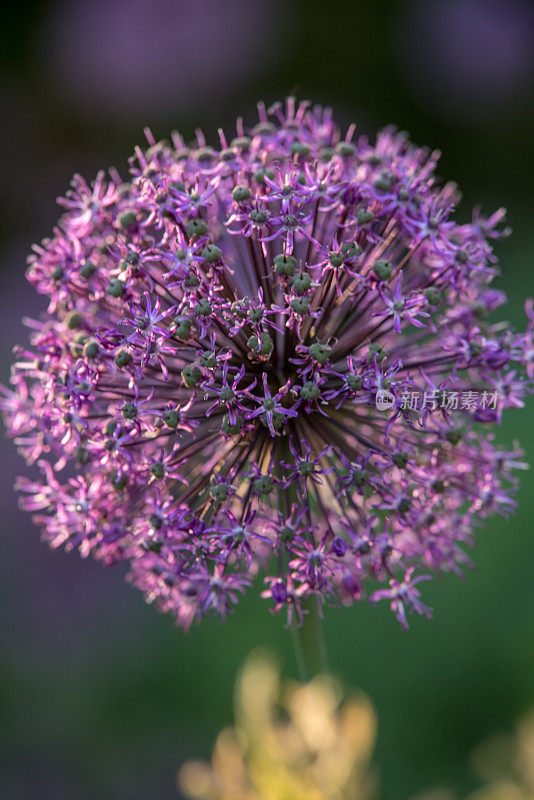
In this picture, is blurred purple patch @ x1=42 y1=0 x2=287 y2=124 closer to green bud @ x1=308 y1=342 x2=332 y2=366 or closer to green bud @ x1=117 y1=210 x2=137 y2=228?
green bud @ x1=117 y1=210 x2=137 y2=228

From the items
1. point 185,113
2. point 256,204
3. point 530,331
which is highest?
point 185,113

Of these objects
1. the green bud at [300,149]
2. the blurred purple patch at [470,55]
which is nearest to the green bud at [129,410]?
the green bud at [300,149]

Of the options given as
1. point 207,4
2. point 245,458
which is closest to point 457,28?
point 207,4

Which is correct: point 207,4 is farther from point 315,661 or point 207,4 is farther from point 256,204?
point 315,661

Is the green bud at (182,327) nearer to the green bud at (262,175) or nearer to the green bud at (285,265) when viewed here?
the green bud at (285,265)

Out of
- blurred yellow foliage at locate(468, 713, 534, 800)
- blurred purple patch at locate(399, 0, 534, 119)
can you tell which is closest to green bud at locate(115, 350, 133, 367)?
blurred yellow foliage at locate(468, 713, 534, 800)

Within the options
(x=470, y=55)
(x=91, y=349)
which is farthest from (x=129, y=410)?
(x=470, y=55)

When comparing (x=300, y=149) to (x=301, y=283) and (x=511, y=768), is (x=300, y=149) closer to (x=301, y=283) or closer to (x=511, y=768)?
(x=301, y=283)
